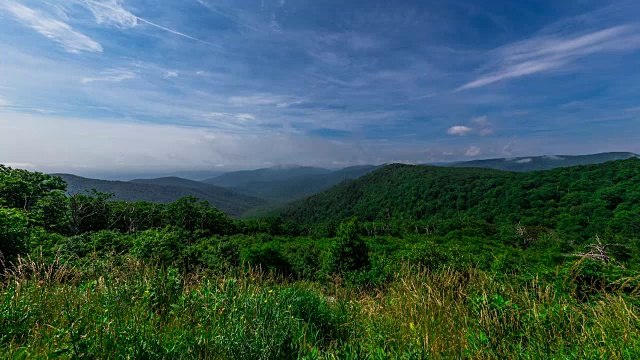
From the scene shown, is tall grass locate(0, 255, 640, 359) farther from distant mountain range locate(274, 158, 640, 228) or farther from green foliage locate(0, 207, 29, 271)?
distant mountain range locate(274, 158, 640, 228)

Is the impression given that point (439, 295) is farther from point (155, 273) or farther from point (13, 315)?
point (13, 315)

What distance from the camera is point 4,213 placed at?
7480 millimetres

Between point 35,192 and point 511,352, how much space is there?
47733 mm

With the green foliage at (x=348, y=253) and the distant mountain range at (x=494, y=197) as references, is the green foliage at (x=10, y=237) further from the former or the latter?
the distant mountain range at (x=494, y=197)

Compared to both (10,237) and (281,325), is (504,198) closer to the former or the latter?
(281,325)

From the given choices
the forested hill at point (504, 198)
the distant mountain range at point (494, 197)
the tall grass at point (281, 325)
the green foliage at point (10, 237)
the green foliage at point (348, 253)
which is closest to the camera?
the tall grass at point (281, 325)

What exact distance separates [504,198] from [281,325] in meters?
114

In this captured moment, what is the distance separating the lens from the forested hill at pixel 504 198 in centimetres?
6575

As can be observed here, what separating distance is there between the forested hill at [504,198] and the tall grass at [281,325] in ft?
→ 251

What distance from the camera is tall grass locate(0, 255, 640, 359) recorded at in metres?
2.43

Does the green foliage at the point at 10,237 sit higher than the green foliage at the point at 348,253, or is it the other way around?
the green foliage at the point at 10,237

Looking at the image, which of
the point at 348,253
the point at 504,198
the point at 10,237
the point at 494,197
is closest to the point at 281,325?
the point at 10,237

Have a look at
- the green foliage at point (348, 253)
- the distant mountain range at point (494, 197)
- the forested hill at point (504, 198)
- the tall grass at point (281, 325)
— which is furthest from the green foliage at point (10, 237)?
the forested hill at point (504, 198)

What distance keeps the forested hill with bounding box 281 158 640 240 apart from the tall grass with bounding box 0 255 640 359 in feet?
251
